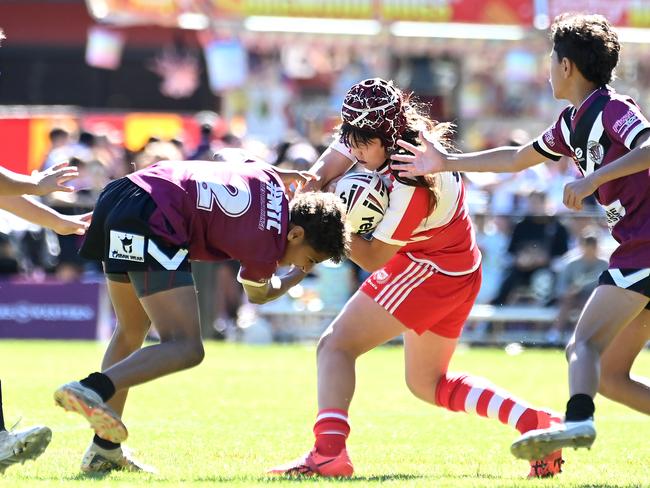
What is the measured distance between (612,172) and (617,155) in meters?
0.28

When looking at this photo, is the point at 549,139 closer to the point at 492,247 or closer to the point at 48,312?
the point at 492,247

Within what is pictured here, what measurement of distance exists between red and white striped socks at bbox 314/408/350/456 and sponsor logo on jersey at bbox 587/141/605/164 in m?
1.73

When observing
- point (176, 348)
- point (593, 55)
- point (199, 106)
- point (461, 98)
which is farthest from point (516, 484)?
point (199, 106)

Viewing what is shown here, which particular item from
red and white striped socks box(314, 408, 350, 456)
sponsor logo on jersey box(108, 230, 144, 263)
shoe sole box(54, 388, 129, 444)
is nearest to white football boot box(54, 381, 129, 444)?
shoe sole box(54, 388, 129, 444)

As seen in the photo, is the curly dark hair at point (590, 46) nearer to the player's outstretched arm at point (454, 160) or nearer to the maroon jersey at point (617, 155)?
the maroon jersey at point (617, 155)

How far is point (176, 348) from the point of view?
241 inches

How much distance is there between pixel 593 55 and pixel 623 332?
53.7 inches

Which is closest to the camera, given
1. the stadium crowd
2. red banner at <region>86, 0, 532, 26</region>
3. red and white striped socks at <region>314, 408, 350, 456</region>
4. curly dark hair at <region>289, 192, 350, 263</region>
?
curly dark hair at <region>289, 192, 350, 263</region>

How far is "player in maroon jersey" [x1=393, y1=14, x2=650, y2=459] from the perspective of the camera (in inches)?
243

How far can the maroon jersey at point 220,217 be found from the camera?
20.6 feet

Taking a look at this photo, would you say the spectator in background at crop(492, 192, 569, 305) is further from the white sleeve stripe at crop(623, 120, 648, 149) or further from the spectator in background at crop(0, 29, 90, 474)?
the white sleeve stripe at crop(623, 120, 648, 149)

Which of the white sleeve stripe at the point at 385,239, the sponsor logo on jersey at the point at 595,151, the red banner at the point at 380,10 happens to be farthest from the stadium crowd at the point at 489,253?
the sponsor logo on jersey at the point at 595,151

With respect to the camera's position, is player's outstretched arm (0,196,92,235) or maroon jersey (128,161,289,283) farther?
player's outstretched arm (0,196,92,235)

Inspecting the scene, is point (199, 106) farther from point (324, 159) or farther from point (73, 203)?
point (324, 159)
